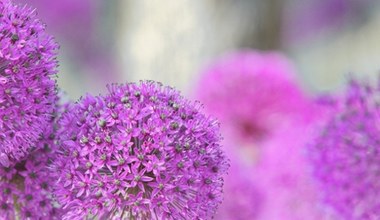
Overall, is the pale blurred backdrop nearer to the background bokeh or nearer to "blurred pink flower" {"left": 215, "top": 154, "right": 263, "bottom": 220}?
the background bokeh

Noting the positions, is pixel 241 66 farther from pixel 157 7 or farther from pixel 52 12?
pixel 52 12

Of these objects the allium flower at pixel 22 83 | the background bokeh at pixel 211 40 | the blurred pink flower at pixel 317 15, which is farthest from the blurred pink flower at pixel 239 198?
the blurred pink flower at pixel 317 15

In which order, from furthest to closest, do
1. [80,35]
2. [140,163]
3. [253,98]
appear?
[80,35], [253,98], [140,163]

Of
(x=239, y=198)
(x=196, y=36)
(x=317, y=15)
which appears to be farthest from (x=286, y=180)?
(x=317, y=15)

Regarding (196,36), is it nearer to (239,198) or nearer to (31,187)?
(239,198)

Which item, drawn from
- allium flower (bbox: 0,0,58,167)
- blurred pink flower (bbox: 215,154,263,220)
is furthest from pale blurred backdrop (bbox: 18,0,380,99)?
allium flower (bbox: 0,0,58,167)

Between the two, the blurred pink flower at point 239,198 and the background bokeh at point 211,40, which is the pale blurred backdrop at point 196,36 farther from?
the blurred pink flower at point 239,198
